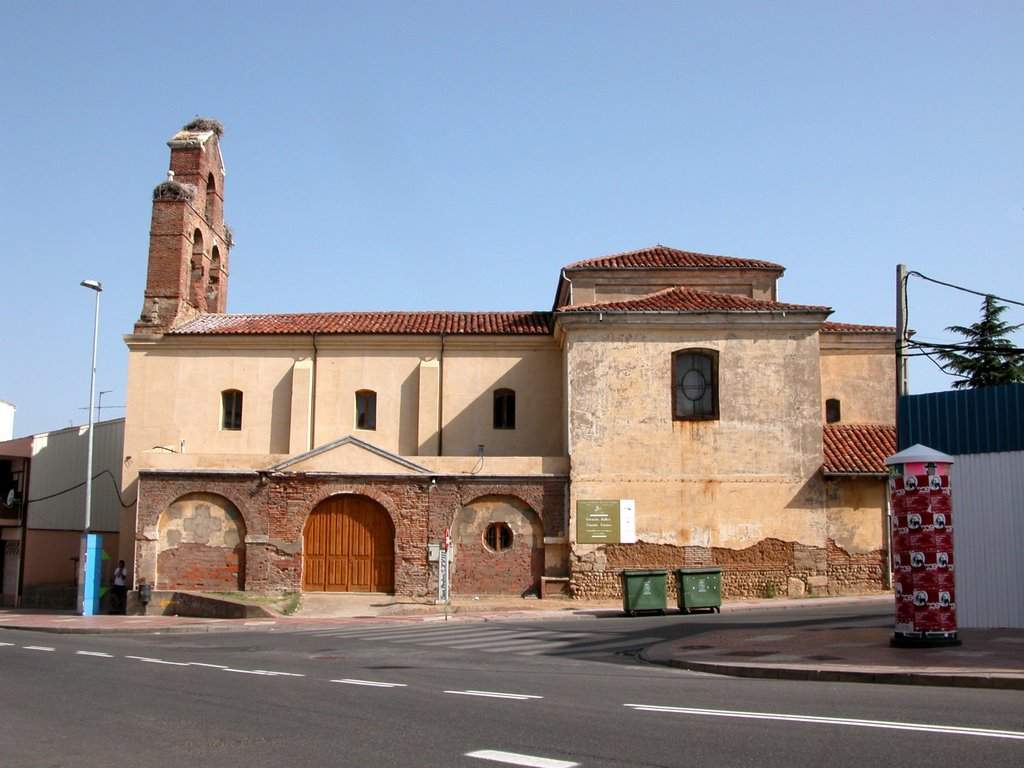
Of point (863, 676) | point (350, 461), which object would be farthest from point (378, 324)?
point (863, 676)

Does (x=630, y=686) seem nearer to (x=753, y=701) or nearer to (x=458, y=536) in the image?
(x=753, y=701)

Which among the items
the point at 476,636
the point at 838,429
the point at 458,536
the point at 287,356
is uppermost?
the point at 287,356

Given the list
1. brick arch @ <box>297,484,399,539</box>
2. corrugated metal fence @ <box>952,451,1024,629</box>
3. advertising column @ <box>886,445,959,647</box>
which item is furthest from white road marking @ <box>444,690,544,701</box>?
brick arch @ <box>297,484,399,539</box>

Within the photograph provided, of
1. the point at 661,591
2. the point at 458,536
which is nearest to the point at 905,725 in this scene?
the point at 661,591

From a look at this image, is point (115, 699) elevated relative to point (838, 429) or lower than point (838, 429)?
lower

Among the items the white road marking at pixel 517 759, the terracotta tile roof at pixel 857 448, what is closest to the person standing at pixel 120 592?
the terracotta tile roof at pixel 857 448

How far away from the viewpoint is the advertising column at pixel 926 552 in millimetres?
15438

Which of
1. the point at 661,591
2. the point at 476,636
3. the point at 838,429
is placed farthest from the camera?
the point at 838,429

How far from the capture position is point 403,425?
33.8 m

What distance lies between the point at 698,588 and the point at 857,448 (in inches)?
318

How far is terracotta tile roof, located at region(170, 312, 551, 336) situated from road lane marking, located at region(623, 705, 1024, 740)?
2436 centimetres

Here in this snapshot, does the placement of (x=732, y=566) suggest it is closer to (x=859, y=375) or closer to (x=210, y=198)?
(x=859, y=375)

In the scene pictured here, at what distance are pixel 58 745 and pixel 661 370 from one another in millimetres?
23187

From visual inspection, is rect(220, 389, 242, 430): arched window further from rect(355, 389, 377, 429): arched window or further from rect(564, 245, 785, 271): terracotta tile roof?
rect(564, 245, 785, 271): terracotta tile roof
